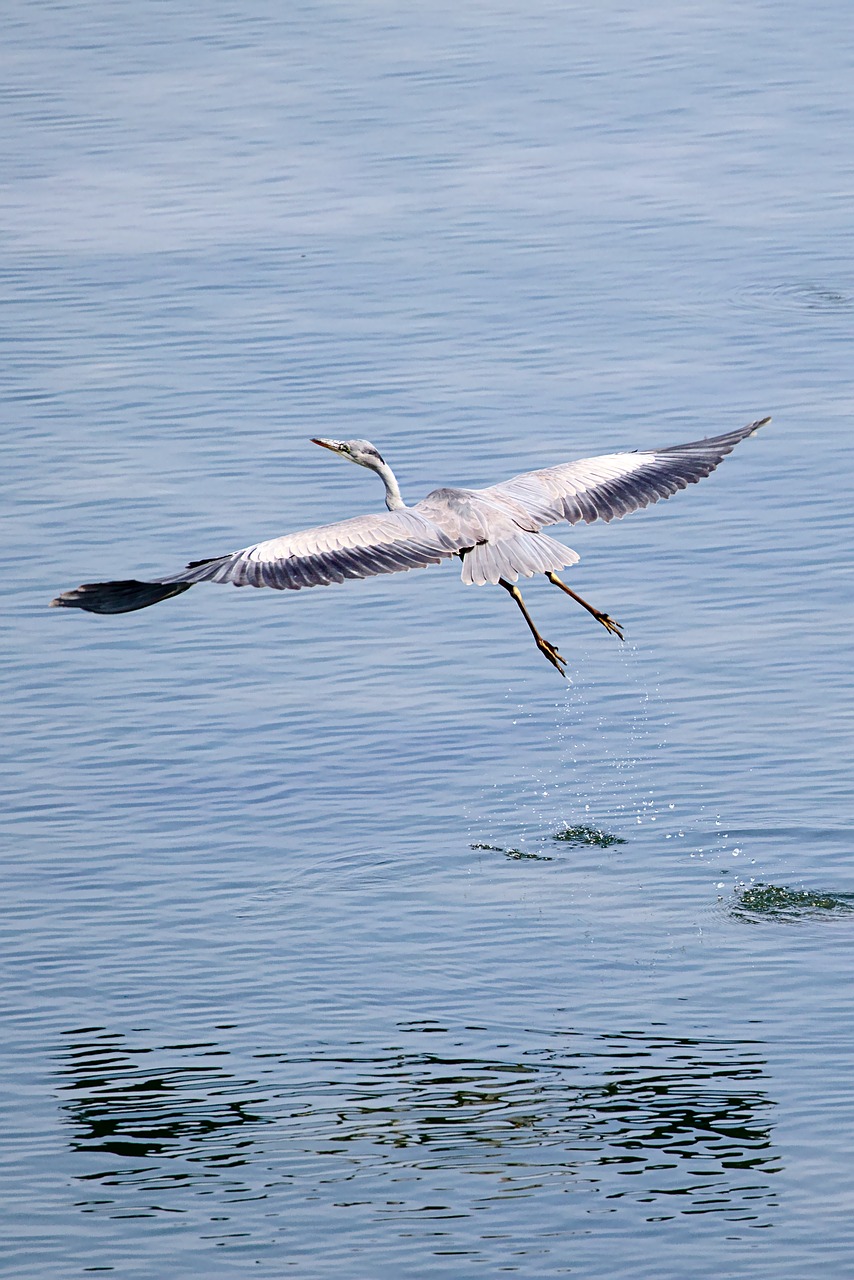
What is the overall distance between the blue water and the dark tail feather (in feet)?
10.8

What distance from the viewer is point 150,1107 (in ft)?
50.9

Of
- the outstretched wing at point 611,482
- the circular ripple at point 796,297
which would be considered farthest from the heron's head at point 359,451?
the circular ripple at point 796,297

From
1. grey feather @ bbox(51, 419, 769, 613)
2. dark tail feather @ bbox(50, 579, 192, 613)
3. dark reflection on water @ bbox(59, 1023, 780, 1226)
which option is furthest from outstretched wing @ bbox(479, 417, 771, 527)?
dark reflection on water @ bbox(59, 1023, 780, 1226)

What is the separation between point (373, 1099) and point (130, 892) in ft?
13.0

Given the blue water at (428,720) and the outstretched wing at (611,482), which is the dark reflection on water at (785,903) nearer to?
the blue water at (428,720)

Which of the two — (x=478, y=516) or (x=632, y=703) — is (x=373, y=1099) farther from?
(x=632, y=703)

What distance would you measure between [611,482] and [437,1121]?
474 cm

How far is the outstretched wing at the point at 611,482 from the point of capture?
16703 mm

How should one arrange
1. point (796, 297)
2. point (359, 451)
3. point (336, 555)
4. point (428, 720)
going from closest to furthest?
point (336, 555) < point (359, 451) < point (428, 720) < point (796, 297)

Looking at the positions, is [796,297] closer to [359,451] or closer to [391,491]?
[359,451]

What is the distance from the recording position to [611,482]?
56.2ft

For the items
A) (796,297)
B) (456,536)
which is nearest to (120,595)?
(456,536)

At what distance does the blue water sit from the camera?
1469 cm

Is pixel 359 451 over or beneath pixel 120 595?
over
